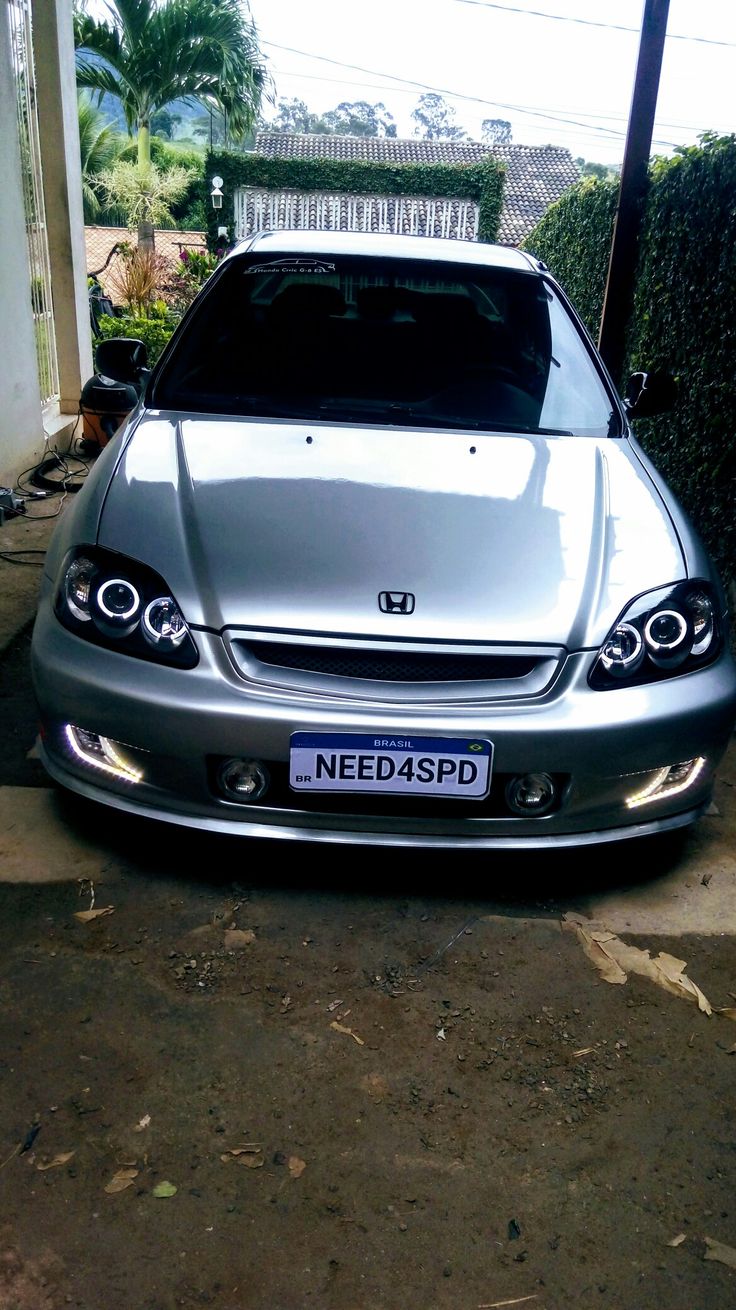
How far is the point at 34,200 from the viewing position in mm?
7555

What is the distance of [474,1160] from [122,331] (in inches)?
448

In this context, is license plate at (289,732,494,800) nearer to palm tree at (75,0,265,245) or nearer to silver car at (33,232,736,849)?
silver car at (33,232,736,849)

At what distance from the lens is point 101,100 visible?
2291 centimetres

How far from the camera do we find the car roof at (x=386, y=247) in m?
3.73

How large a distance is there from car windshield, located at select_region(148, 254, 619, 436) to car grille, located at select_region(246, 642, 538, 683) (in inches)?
43.2

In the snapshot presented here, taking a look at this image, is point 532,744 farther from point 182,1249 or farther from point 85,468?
point 85,468

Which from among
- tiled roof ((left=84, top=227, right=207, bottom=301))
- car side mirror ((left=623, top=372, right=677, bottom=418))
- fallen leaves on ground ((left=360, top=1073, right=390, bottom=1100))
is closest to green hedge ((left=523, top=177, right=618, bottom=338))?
car side mirror ((left=623, top=372, right=677, bottom=418))

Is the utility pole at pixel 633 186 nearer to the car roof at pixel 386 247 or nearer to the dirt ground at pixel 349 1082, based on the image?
the car roof at pixel 386 247

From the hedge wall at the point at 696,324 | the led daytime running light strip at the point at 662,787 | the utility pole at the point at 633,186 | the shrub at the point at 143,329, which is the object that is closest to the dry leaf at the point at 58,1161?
the led daytime running light strip at the point at 662,787

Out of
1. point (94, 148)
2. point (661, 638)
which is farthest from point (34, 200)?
point (94, 148)

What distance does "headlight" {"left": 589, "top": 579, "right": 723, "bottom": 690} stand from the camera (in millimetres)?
2459

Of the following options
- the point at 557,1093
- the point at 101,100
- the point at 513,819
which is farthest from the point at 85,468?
the point at 101,100

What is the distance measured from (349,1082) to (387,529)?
125 cm

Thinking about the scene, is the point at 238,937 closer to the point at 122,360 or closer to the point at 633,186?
the point at 122,360
